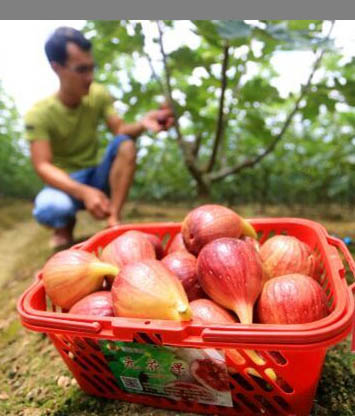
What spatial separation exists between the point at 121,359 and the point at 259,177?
2.77 m

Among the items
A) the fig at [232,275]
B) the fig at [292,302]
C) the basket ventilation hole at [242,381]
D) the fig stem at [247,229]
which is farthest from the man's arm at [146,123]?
the basket ventilation hole at [242,381]

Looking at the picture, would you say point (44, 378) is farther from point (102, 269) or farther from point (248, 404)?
point (248, 404)

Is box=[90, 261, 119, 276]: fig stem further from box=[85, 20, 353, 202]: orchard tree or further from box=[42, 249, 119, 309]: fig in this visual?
box=[85, 20, 353, 202]: orchard tree

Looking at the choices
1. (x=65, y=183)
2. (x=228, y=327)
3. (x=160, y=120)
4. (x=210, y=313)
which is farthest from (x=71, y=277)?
(x=160, y=120)

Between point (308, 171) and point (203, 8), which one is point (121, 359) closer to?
point (203, 8)

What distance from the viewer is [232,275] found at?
1058 millimetres

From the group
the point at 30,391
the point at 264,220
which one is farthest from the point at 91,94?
the point at 30,391

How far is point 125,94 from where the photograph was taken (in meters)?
2.47

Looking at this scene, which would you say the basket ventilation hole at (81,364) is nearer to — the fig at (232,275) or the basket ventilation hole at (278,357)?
the fig at (232,275)

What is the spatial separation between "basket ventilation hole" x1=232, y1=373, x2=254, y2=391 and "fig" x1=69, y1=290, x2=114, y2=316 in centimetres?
35

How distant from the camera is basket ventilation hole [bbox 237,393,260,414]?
3.43 ft

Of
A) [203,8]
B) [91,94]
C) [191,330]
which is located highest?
[203,8]

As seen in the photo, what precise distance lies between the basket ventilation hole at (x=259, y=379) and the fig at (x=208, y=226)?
0.41 metres

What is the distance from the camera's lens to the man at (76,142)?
2283 mm
